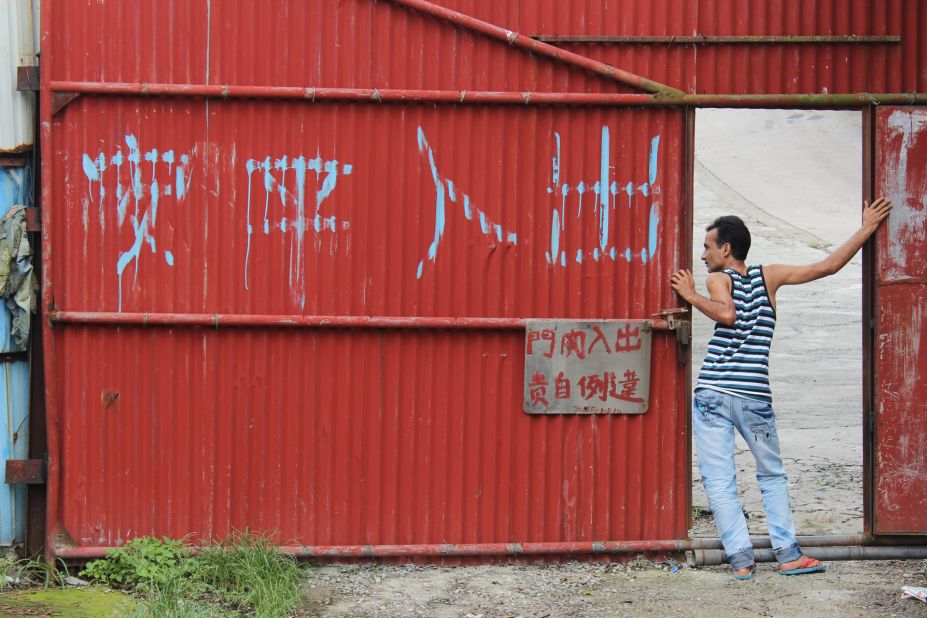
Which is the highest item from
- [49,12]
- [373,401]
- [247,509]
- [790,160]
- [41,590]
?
[790,160]

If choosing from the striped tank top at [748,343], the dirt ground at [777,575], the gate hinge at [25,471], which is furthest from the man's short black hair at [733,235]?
the gate hinge at [25,471]

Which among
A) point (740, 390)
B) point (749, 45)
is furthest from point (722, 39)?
point (740, 390)

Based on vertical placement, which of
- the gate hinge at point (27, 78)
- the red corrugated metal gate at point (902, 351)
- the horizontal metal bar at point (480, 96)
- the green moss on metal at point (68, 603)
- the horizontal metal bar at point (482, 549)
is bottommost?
the green moss on metal at point (68, 603)

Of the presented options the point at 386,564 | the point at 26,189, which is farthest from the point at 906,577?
the point at 26,189

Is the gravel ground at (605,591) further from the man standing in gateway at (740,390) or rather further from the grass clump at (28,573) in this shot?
the grass clump at (28,573)

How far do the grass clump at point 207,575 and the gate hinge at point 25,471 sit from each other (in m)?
0.59

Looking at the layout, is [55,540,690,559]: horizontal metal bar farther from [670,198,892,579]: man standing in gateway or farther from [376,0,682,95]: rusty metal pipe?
[376,0,682,95]: rusty metal pipe

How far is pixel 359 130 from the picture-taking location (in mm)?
5934

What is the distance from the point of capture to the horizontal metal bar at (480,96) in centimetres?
580

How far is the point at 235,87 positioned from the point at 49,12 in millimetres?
1086

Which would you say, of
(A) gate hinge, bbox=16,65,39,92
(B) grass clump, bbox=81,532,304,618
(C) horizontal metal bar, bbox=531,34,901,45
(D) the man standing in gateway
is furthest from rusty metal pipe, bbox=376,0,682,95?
(B) grass clump, bbox=81,532,304,618

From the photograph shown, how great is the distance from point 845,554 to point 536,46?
344 centimetres

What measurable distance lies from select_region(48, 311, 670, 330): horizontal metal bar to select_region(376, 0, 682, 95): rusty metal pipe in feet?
4.44

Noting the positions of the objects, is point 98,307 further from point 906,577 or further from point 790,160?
point 790,160
